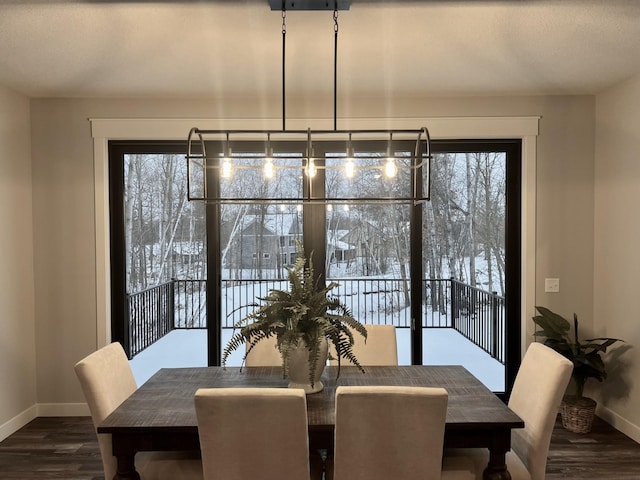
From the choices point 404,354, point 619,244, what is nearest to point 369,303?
point 404,354

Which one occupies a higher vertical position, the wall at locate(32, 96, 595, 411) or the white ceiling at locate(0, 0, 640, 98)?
the white ceiling at locate(0, 0, 640, 98)

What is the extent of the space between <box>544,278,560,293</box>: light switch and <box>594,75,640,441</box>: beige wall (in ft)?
0.99

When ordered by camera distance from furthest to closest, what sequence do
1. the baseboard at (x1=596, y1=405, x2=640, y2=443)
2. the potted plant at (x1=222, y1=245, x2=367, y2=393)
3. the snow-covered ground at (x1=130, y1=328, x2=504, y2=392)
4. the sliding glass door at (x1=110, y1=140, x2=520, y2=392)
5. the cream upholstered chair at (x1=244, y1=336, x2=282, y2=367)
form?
the snow-covered ground at (x1=130, y1=328, x2=504, y2=392)
the sliding glass door at (x1=110, y1=140, x2=520, y2=392)
the baseboard at (x1=596, y1=405, x2=640, y2=443)
the cream upholstered chair at (x1=244, y1=336, x2=282, y2=367)
the potted plant at (x1=222, y1=245, x2=367, y2=393)

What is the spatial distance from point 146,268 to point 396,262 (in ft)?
6.91

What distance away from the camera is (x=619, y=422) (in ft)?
12.4

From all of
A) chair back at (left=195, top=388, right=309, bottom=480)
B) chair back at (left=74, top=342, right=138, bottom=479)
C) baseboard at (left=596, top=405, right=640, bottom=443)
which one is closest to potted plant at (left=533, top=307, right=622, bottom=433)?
baseboard at (left=596, top=405, right=640, bottom=443)

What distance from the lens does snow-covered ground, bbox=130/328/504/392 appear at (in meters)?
4.38

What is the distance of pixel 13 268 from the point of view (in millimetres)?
3891

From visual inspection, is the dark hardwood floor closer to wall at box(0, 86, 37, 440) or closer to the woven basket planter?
the woven basket planter

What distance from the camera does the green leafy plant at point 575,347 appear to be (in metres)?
3.64

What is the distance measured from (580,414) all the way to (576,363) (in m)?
0.38

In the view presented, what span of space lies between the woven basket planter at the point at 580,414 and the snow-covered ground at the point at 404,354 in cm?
67

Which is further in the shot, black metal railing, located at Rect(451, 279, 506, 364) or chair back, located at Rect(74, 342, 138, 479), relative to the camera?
black metal railing, located at Rect(451, 279, 506, 364)

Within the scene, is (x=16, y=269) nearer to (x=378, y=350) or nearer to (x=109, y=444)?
(x=109, y=444)
